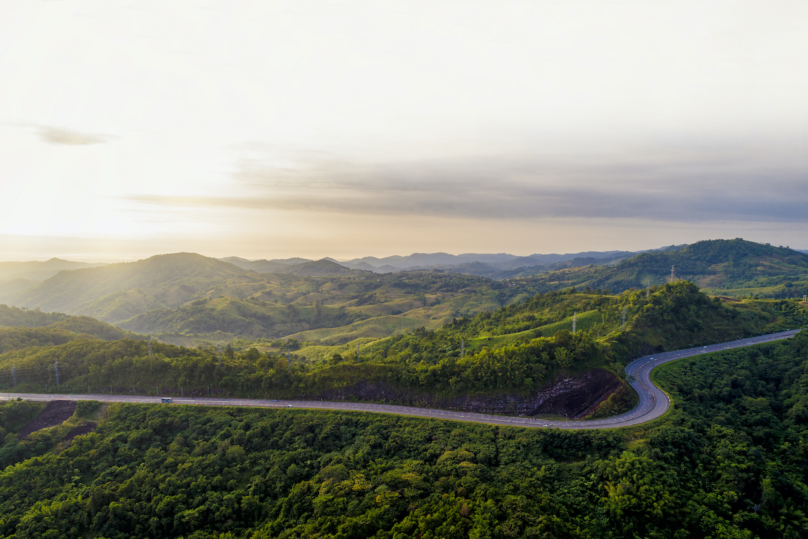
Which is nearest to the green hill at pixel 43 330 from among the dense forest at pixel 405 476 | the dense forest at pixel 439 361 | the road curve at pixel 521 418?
the dense forest at pixel 439 361

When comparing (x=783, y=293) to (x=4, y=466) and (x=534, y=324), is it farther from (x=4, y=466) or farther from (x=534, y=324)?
(x=4, y=466)

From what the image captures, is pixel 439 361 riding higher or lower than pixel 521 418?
higher

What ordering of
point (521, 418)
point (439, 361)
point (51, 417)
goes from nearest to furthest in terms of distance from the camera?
point (521, 418) < point (51, 417) < point (439, 361)

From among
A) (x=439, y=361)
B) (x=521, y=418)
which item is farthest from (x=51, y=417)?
(x=521, y=418)

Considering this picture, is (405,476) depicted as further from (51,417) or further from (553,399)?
(51,417)

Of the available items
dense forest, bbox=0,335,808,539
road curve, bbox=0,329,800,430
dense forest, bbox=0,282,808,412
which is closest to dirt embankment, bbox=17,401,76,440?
dense forest, bbox=0,335,808,539

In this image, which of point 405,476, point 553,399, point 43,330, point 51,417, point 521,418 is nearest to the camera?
point 405,476
